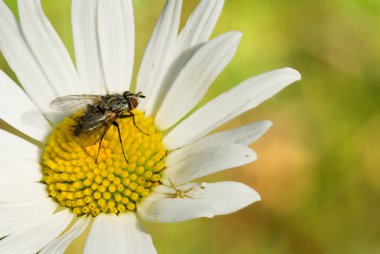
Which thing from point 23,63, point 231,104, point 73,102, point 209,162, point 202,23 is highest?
point 23,63

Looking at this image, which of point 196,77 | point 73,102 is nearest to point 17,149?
point 73,102

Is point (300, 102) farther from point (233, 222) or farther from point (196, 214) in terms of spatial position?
point (196, 214)

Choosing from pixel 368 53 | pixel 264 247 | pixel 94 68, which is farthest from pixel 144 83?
pixel 368 53

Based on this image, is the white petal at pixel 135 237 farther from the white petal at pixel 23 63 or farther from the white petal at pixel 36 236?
the white petal at pixel 23 63

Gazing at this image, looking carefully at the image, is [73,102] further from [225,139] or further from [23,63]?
[225,139]

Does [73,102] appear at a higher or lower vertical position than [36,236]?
higher

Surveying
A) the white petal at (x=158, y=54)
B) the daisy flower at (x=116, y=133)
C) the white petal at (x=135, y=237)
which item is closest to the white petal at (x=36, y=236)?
the daisy flower at (x=116, y=133)

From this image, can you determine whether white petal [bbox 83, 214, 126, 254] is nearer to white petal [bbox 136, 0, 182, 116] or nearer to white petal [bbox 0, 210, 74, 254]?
white petal [bbox 0, 210, 74, 254]

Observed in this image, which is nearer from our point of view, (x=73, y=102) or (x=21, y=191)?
(x=21, y=191)

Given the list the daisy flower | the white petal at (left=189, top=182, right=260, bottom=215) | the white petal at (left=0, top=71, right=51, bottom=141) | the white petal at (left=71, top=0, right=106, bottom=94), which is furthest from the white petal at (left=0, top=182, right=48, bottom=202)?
the white petal at (left=189, top=182, right=260, bottom=215)
